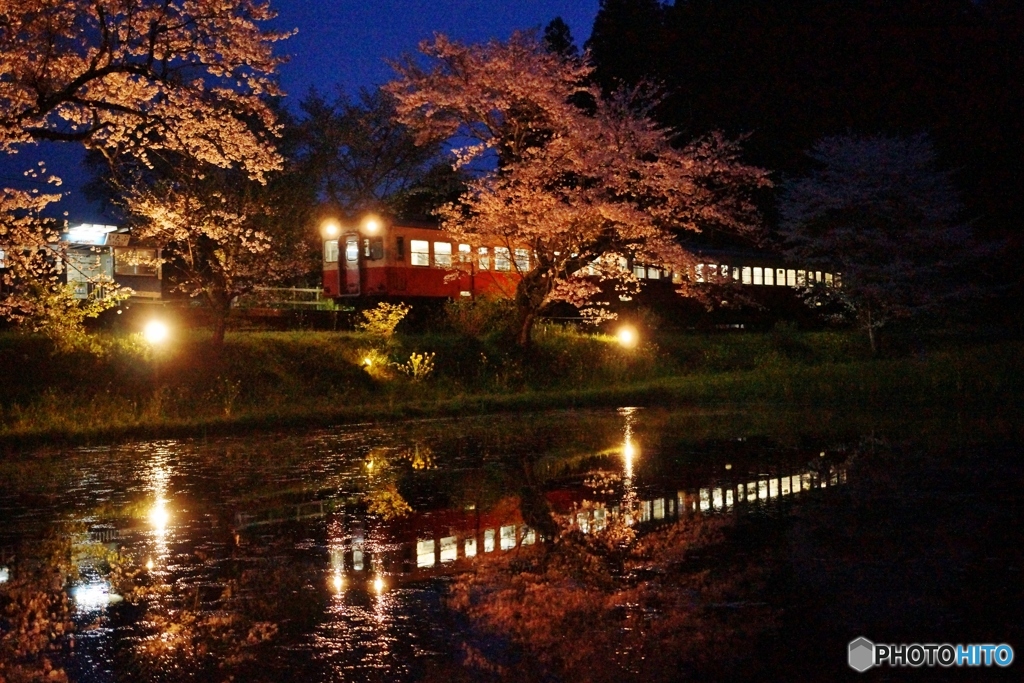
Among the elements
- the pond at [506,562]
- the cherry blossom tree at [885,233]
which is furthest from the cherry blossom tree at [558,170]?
the pond at [506,562]

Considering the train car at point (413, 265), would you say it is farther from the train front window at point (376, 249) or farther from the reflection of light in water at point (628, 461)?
the reflection of light in water at point (628, 461)

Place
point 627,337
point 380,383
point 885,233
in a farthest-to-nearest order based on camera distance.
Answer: point 885,233
point 627,337
point 380,383

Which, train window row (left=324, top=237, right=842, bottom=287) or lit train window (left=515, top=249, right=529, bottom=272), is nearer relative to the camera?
train window row (left=324, top=237, right=842, bottom=287)

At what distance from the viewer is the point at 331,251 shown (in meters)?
34.2

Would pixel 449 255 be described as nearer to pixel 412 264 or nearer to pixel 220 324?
pixel 412 264

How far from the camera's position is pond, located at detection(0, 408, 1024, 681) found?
5.29 m

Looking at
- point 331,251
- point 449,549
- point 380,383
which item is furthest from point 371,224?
point 449,549

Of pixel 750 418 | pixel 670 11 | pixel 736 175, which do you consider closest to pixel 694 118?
pixel 670 11

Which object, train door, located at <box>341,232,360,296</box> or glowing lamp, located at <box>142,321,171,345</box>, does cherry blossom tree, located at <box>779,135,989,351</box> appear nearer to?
train door, located at <box>341,232,360,296</box>

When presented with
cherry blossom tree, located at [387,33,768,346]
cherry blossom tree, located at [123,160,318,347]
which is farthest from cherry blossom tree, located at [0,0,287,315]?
cherry blossom tree, located at [387,33,768,346]

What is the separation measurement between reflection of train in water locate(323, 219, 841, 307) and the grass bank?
3.65 metres

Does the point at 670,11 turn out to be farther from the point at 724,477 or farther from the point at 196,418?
the point at 724,477

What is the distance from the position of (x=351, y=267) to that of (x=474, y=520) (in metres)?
25.1

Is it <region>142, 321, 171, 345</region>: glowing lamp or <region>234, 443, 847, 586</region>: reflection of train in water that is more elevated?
<region>142, 321, 171, 345</region>: glowing lamp
